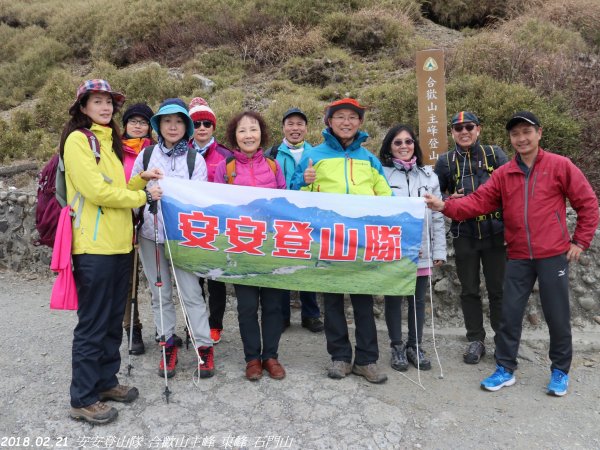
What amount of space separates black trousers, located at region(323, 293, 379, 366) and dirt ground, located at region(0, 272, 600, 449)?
219 millimetres

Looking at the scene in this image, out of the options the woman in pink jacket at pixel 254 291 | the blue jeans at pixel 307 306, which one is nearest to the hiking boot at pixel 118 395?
the woman in pink jacket at pixel 254 291

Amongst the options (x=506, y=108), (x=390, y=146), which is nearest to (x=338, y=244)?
(x=390, y=146)

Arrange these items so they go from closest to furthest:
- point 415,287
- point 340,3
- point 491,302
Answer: point 415,287 → point 491,302 → point 340,3

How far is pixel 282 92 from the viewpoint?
1107 centimetres

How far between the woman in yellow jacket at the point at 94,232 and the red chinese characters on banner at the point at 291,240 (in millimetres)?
1141

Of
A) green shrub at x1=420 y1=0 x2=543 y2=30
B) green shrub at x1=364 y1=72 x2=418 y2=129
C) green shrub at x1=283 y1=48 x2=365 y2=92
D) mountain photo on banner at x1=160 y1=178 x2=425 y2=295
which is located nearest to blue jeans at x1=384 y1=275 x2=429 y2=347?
mountain photo on banner at x1=160 y1=178 x2=425 y2=295

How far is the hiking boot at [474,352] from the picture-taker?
4.64 m

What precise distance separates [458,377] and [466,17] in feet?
48.4

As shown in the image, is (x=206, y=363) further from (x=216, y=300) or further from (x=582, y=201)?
(x=582, y=201)

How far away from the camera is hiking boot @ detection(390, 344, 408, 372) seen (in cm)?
441

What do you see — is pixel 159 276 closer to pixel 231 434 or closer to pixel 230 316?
pixel 231 434

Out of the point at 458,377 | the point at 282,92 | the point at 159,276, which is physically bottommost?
the point at 458,377

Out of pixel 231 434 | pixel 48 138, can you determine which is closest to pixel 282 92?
pixel 48 138

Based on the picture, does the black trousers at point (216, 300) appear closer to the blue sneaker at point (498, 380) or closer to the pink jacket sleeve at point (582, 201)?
the blue sneaker at point (498, 380)
